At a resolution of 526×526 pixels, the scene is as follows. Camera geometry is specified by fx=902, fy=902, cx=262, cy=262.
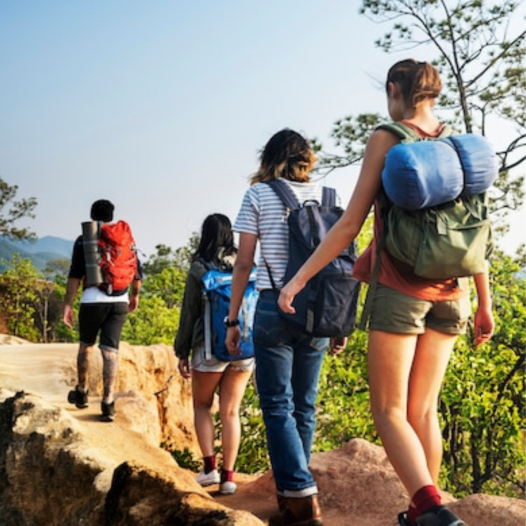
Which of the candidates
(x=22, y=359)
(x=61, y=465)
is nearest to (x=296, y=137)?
(x=61, y=465)

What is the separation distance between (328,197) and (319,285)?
58 cm

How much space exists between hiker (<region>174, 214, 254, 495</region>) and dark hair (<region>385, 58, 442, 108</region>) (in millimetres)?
2727

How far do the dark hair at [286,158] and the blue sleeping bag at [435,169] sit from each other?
4.50 ft

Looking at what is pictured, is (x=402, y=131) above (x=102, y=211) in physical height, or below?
above

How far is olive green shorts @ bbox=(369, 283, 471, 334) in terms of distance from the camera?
357cm

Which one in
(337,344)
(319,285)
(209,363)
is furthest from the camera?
(209,363)

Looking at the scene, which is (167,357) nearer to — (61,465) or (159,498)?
(61,465)

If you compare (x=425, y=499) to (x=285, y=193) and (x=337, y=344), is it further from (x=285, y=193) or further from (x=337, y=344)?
(x=285, y=193)

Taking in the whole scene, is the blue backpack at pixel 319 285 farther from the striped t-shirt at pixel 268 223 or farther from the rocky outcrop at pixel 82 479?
the rocky outcrop at pixel 82 479

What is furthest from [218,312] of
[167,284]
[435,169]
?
[167,284]

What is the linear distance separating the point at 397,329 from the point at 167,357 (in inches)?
395

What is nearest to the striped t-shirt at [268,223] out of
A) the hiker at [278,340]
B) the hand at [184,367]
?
the hiker at [278,340]

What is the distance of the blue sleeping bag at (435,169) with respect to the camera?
11.2 feet

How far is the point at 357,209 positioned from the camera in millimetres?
3656
